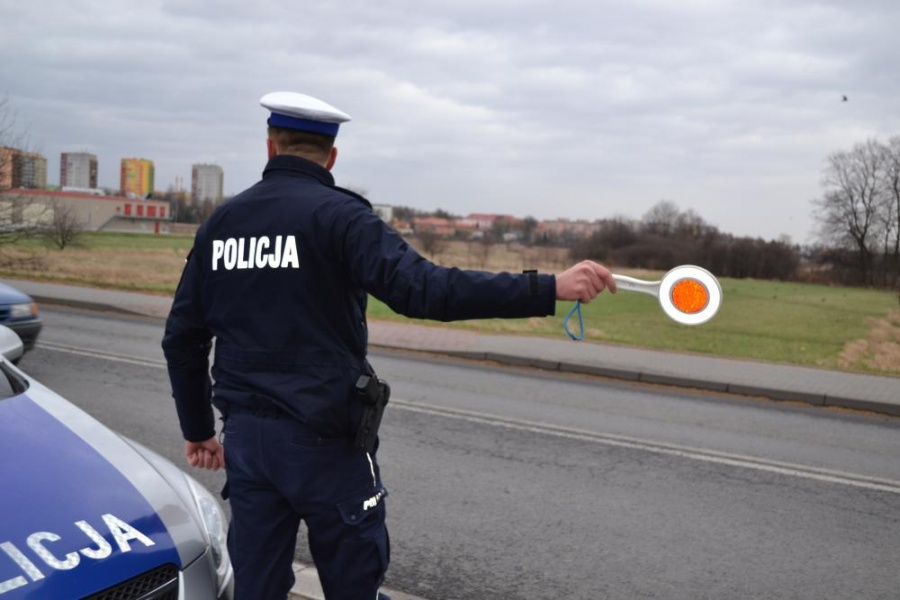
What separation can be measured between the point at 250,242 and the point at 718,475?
5.13 m

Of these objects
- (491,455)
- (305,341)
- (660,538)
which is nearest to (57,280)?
(491,455)

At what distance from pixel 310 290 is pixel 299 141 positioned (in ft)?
1.58

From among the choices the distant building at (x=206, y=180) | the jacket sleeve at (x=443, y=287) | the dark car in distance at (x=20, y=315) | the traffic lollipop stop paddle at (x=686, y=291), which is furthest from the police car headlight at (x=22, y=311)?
the distant building at (x=206, y=180)

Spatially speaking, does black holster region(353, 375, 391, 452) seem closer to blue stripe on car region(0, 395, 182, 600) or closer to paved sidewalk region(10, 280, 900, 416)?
blue stripe on car region(0, 395, 182, 600)

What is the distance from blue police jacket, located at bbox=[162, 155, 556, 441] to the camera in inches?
90.6

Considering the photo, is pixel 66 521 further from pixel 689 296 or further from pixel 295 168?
pixel 689 296

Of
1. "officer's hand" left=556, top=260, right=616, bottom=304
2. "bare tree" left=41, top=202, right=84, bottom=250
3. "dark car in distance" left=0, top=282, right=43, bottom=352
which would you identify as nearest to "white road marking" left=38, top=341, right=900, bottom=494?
A: "dark car in distance" left=0, top=282, right=43, bottom=352

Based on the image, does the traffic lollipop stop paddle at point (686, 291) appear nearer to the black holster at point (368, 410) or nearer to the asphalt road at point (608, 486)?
the black holster at point (368, 410)

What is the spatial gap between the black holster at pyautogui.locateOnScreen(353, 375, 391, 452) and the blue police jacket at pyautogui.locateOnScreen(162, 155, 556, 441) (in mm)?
25

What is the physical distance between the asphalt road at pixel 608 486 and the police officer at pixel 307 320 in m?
1.89

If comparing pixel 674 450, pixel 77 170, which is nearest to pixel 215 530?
pixel 674 450

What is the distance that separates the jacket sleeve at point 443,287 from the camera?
2.29 m

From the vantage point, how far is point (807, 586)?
4.52 m

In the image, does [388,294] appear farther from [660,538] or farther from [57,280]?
[57,280]
